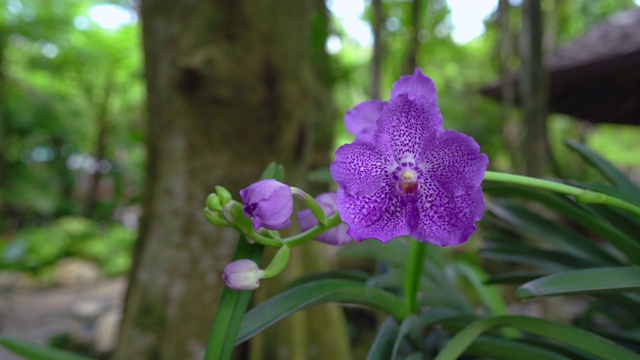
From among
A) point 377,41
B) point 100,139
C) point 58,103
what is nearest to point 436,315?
point 377,41

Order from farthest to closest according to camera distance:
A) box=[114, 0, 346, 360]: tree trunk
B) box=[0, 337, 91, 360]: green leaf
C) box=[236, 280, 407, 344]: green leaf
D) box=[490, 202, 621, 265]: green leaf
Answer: box=[114, 0, 346, 360]: tree trunk → box=[490, 202, 621, 265]: green leaf → box=[0, 337, 91, 360]: green leaf → box=[236, 280, 407, 344]: green leaf

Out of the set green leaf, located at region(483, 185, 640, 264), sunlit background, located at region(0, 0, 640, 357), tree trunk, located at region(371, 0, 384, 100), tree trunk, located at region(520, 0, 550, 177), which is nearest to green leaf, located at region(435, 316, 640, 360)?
green leaf, located at region(483, 185, 640, 264)

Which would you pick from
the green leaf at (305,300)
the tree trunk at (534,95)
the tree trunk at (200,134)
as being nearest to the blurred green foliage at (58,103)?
the tree trunk at (200,134)

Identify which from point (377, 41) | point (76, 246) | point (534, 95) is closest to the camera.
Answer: point (534, 95)

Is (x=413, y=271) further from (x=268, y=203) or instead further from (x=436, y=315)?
(x=268, y=203)

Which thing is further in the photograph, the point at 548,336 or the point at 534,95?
the point at 534,95

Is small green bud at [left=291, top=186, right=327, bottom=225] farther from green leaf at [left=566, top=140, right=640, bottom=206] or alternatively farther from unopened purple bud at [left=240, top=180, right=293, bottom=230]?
green leaf at [left=566, top=140, right=640, bottom=206]

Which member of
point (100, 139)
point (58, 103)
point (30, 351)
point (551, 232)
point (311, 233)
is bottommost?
point (100, 139)
